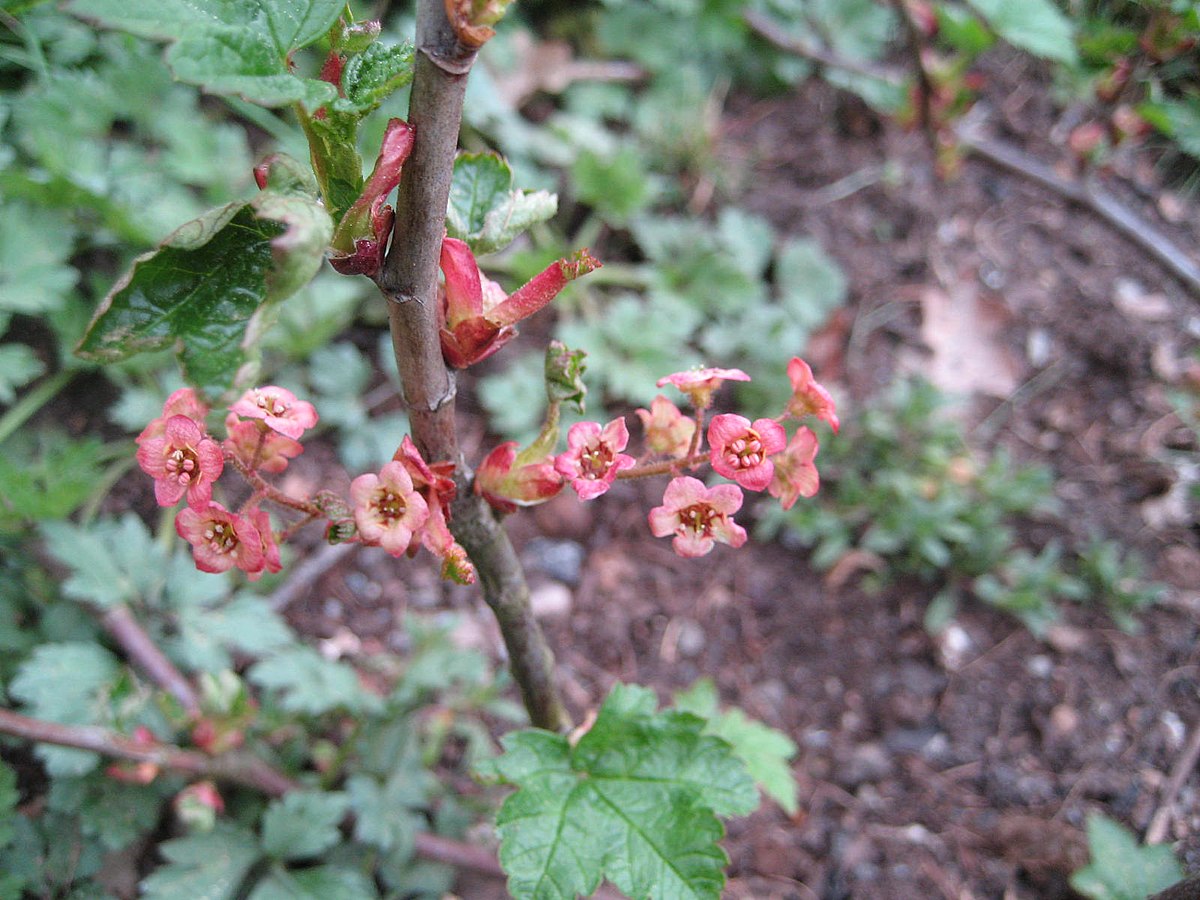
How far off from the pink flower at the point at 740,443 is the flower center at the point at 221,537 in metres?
0.56

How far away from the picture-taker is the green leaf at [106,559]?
1.74 meters

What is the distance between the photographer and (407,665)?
1.92 m

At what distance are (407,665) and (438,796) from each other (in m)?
0.29

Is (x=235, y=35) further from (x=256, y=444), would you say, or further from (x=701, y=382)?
(x=701, y=382)

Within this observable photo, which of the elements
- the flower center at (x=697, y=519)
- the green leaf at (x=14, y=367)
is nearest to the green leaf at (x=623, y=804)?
the flower center at (x=697, y=519)

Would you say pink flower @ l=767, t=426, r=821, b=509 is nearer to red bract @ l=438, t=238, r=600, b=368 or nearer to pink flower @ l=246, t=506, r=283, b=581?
red bract @ l=438, t=238, r=600, b=368

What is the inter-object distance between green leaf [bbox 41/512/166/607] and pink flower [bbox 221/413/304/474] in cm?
89

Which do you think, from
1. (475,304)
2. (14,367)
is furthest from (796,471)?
(14,367)

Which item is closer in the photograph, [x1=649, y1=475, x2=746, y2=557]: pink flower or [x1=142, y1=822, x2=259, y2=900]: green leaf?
[x1=649, y1=475, x2=746, y2=557]: pink flower

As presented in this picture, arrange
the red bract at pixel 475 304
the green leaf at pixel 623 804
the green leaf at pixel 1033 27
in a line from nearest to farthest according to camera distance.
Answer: the red bract at pixel 475 304
the green leaf at pixel 623 804
the green leaf at pixel 1033 27

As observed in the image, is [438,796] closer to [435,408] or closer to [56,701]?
[56,701]

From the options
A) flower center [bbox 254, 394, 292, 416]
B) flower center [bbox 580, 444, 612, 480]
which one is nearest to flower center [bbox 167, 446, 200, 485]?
flower center [bbox 254, 394, 292, 416]

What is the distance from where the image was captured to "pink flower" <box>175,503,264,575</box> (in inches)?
37.0

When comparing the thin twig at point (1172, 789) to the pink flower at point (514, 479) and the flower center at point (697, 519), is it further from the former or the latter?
the pink flower at point (514, 479)
